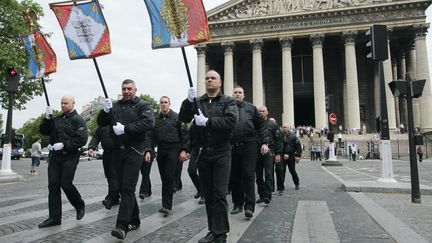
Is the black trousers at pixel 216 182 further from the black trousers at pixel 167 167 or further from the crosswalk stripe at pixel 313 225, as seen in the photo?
the black trousers at pixel 167 167

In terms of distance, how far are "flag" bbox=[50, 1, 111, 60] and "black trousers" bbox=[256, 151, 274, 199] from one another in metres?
3.88

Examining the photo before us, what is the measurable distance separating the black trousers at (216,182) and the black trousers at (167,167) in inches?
83.5

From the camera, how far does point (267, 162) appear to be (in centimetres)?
828

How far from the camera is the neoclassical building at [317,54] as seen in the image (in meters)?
38.6

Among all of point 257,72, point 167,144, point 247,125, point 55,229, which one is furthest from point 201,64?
point 55,229

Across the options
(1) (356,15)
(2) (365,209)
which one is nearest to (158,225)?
(2) (365,209)

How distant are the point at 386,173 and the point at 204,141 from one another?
798 centimetres

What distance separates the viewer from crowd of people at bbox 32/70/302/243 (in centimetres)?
455

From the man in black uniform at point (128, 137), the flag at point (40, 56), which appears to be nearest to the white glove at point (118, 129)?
the man in black uniform at point (128, 137)

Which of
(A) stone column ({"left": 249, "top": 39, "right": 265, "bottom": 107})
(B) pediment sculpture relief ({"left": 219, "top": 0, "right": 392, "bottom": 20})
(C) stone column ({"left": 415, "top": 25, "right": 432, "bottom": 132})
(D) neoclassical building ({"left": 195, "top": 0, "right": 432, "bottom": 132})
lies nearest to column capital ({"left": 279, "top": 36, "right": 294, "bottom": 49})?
(D) neoclassical building ({"left": 195, "top": 0, "right": 432, "bottom": 132})

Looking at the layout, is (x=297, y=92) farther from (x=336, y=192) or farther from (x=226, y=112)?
(x=226, y=112)

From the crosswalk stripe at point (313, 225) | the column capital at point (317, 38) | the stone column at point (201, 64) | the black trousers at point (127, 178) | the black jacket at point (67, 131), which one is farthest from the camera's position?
the stone column at point (201, 64)

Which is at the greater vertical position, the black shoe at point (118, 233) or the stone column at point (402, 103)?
the stone column at point (402, 103)

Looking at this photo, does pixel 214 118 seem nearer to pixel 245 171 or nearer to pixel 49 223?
pixel 245 171
